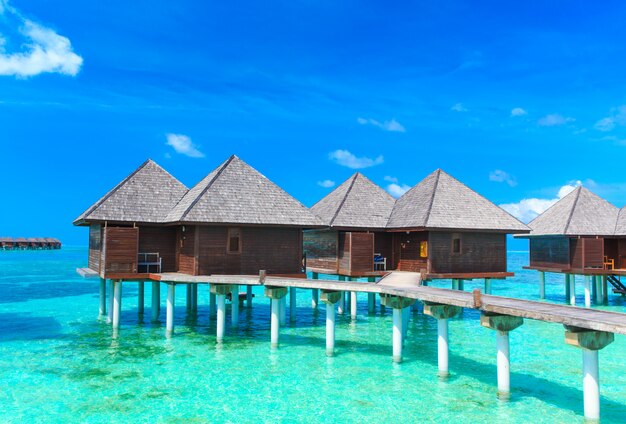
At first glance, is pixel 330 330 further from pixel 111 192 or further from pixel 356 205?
pixel 111 192

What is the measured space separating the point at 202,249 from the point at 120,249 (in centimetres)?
379

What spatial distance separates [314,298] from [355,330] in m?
8.24

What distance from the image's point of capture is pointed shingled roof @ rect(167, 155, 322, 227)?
22938mm

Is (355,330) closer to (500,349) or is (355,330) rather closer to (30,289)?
(500,349)

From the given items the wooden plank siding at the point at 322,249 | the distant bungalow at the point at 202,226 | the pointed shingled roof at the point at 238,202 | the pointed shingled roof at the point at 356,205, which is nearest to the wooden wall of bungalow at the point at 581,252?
the pointed shingled roof at the point at 356,205

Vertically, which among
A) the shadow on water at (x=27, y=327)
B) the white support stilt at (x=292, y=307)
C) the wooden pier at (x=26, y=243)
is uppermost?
the wooden pier at (x=26, y=243)

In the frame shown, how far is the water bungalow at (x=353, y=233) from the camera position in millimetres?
27188

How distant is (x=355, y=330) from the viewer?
2559cm

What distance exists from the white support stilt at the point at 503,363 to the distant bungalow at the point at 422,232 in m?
11.1

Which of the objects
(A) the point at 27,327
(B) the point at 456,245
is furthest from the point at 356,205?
(A) the point at 27,327

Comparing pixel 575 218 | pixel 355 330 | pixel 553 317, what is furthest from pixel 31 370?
pixel 575 218

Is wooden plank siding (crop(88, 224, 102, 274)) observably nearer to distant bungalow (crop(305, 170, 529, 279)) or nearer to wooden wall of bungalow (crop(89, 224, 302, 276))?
wooden wall of bungalow (crop(89, 224, 302, 276))

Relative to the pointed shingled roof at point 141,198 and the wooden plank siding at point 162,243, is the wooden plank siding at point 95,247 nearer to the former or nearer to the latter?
the pointed shingled roof at point 141,198

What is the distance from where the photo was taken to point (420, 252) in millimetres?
27266
